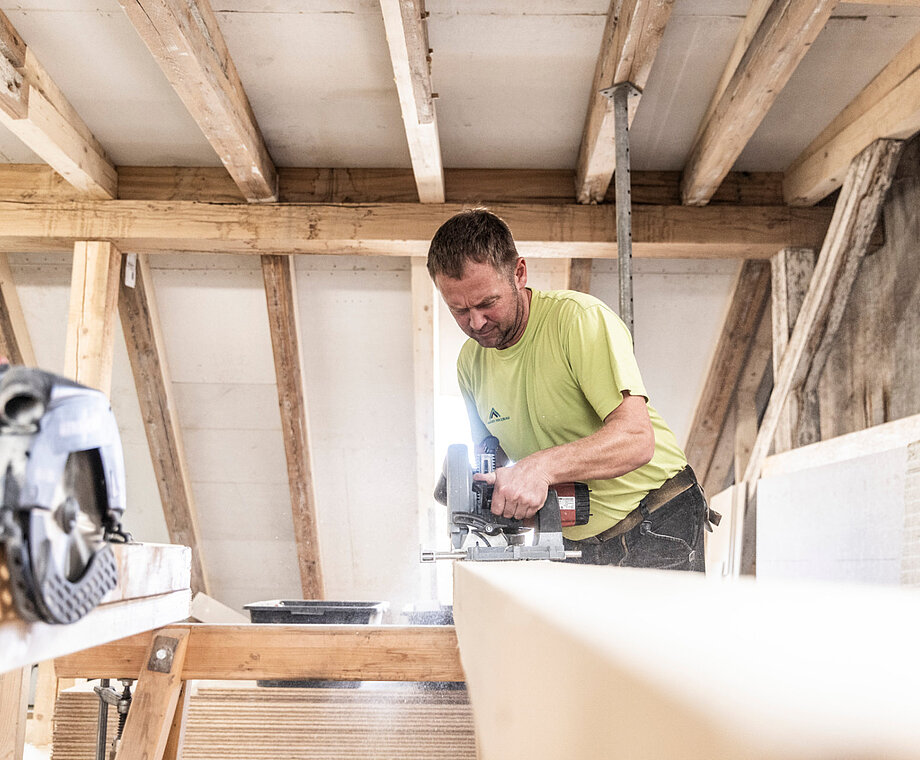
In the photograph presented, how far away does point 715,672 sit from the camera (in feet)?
0.92

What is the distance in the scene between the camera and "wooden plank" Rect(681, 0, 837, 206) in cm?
230

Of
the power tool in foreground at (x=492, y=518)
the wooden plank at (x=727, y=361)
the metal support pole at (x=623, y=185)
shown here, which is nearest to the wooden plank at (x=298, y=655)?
the power tool in foreground at (x=492, y=518)

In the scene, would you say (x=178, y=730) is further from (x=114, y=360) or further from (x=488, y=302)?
(x=114, y=360)

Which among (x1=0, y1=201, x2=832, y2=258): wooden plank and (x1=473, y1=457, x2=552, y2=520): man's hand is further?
(x1=0, y1=201, x2=832, y2=258): wooden plank

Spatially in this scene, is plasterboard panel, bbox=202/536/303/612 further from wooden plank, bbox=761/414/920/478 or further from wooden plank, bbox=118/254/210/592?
wooden plank, bbox=761/414/920/478

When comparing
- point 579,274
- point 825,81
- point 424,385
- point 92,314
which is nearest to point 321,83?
point 92,314

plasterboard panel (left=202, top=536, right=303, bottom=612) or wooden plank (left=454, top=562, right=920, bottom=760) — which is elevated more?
wooden plank (left=454, top=562, right=920, bottom=760)

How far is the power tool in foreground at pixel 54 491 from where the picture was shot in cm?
56

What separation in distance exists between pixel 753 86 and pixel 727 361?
168cm

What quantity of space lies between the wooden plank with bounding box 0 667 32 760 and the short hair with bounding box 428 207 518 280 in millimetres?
1245

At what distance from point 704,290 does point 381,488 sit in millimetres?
1959

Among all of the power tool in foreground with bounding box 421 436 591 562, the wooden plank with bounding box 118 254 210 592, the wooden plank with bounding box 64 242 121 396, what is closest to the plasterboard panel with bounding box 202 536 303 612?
the wooden plank with bounding box 118 254 210 592

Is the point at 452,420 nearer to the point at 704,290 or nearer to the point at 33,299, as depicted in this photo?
the point at 704,290

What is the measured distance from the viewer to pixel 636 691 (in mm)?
306
